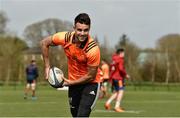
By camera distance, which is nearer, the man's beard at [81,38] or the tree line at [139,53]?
the man's beard at [81,38]

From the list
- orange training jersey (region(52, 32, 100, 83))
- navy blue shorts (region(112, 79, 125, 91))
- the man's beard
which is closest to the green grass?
navy blue shorts (region(112, 79, 125, 91))

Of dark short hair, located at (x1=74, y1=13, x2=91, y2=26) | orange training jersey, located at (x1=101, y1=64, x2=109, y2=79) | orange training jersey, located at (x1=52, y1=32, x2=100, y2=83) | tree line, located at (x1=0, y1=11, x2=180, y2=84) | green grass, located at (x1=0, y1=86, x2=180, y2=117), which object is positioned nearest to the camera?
dark short hair, located at (x1=74, y1=13, x2=91, y2=26)

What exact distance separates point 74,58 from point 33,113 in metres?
8.92

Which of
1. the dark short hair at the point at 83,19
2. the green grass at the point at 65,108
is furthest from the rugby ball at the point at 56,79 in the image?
the green grass at the point at 65,108

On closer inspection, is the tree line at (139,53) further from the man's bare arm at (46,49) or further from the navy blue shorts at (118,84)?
the man's bare arm at (46,49)

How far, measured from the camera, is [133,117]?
650 inches

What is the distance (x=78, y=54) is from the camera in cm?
913

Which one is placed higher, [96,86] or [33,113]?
[96,86]

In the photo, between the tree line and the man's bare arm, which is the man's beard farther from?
the tree line

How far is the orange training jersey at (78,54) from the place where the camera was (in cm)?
909

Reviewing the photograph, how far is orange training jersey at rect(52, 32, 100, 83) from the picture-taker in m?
9.09

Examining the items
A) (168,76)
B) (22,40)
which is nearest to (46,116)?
(168,76)

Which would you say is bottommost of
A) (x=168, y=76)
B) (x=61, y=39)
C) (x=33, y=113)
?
(x=168, y=76)

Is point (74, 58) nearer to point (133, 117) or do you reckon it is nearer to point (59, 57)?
point (133, 117)
